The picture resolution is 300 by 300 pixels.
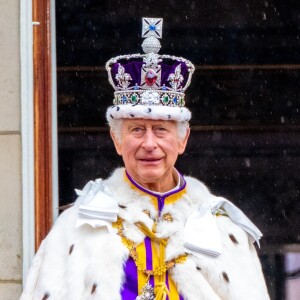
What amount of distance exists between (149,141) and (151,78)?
0.96 ft

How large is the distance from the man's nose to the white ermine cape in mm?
243

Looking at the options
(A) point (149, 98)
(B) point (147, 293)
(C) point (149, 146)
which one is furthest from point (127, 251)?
(A) point (149, 98)

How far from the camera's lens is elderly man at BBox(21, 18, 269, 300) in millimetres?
4359

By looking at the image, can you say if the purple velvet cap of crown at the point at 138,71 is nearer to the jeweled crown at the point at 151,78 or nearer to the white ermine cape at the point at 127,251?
the jeweled crown at the point at 151,78

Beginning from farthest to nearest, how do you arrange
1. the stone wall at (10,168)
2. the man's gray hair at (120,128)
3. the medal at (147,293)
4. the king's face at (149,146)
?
1. the stone wall at (10,168)
2. the man's gray hair at (120,128)
3. the king's face at (149,146)
4. the medal at (147,293)

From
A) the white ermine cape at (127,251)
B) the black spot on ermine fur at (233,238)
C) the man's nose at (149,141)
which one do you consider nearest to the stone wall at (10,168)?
the white ermine cape at (127,251)

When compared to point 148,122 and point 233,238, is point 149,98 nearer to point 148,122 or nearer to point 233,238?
point 148,122

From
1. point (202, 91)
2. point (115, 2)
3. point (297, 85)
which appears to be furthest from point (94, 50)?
point (297, 85)

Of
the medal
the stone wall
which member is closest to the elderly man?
the medal

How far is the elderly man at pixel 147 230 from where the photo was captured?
436 cm

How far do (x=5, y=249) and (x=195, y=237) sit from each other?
3.67ft

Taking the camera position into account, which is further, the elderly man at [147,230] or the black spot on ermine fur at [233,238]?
the black spot on ermine fur at [233,238]

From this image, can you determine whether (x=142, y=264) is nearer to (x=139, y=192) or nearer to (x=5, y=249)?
(x=139, y=192)

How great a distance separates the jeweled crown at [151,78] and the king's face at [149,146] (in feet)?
0.30
